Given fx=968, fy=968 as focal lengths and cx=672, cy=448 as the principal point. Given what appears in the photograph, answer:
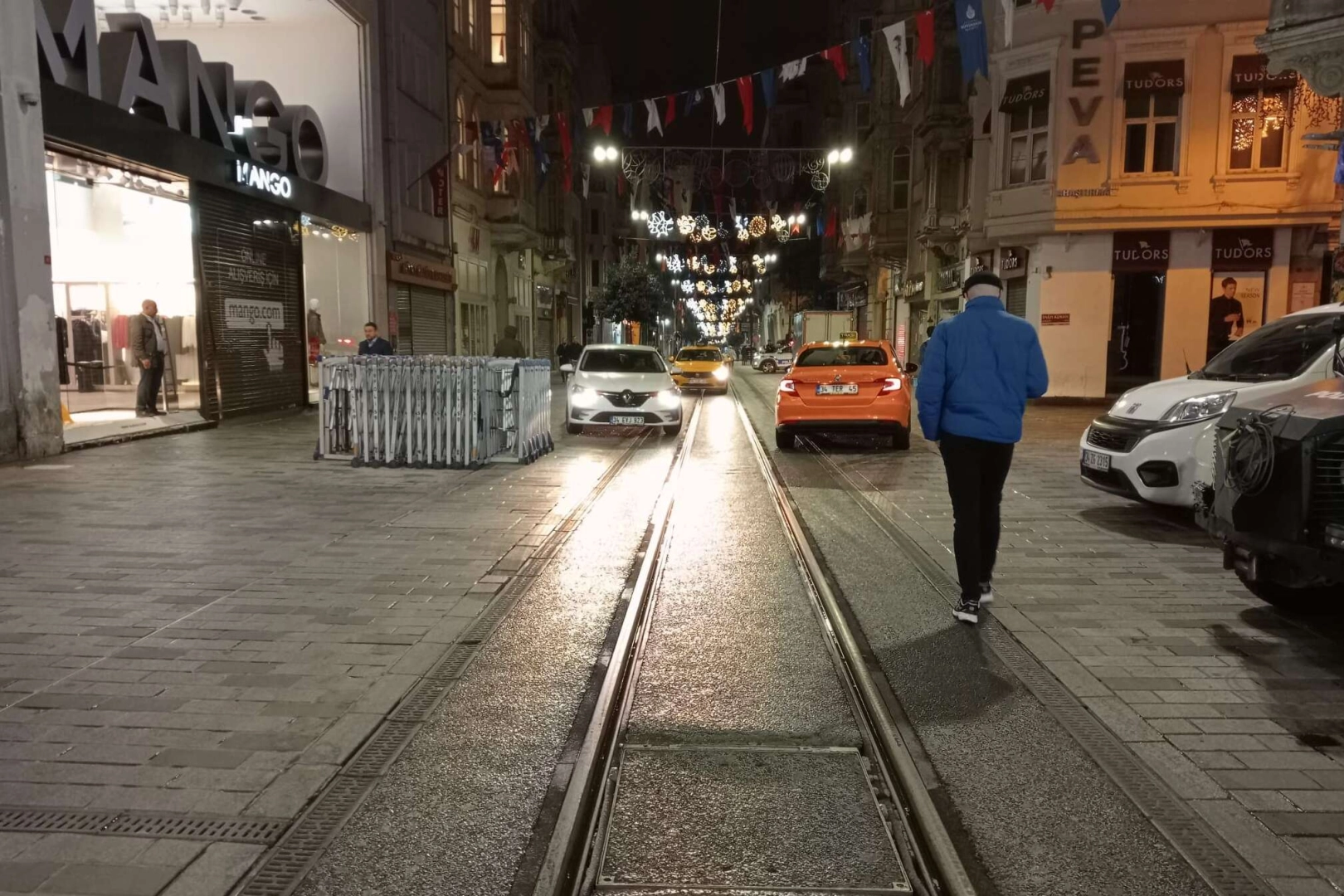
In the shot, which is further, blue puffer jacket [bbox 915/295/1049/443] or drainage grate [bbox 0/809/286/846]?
blue puffer jacket [bbox 915/295/1049/443]

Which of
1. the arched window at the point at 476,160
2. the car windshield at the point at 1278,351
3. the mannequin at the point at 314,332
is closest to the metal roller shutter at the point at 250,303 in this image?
the mannequin at the point at 314,332

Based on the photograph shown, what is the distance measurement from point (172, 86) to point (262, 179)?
2.30 m

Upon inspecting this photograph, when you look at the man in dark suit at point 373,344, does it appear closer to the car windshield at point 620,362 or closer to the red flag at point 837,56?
the car windshield at point 620,362

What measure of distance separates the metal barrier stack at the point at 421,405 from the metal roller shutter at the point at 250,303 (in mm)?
6079

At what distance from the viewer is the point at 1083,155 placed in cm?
2247

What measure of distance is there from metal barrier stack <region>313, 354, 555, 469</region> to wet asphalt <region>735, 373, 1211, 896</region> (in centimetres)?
673

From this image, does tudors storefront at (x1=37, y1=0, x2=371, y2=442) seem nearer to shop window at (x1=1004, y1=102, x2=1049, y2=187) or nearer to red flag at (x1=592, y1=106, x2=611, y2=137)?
red flag at (x1=592, y1=106, x2=611, y2=137)

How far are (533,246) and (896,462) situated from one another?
93.8 ft

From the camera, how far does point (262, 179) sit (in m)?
17.6

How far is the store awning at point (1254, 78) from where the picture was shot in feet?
70.9

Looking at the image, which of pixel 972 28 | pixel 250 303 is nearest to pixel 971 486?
pixel 972 28

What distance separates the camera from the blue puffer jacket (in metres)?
5.36

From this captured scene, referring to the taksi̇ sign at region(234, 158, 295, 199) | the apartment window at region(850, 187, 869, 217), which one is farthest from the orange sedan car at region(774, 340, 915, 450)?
the apartment window at region(850, 187, 869, 217)

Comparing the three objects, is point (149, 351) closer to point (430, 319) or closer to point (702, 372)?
point (430, 319)
